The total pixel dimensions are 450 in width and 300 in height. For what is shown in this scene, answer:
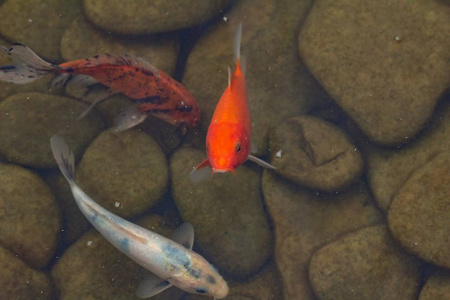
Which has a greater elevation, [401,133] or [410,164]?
[401,133]

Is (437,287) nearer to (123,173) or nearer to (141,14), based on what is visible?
(123,173)

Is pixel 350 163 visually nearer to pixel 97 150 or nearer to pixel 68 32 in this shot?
pixel 97 150

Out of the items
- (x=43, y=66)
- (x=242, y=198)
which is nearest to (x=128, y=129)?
(x=43, y=66)

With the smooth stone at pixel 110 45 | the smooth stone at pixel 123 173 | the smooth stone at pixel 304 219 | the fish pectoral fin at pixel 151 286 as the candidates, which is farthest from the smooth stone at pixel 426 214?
the smooth stone at pixel 110 45

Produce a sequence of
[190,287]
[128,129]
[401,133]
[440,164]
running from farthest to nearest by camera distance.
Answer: [128,129], [401,133], [440,164], [190,287]

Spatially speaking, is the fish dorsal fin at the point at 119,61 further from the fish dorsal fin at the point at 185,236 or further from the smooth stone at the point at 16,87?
the fish dorsal fin at the point at 185,236

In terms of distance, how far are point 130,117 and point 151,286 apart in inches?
87.5

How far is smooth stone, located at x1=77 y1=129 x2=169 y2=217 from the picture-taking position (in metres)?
4.89

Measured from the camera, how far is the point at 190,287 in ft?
13.2

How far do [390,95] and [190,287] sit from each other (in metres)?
3.51

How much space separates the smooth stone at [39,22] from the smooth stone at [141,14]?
1.82 feet

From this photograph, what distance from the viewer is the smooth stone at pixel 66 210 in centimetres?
500

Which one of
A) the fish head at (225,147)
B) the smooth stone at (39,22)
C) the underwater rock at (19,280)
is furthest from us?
the smooth stone at (39,22)

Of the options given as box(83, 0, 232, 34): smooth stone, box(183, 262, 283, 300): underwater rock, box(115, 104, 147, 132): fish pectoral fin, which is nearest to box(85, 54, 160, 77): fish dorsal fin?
box(115, 104, 147, 132): fish pectoral fin
